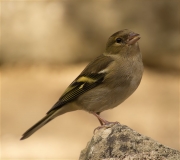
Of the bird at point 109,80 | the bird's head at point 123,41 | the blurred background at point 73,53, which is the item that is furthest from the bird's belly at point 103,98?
the blurred background at point 73,53

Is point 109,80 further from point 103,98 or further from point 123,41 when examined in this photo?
point 123,41

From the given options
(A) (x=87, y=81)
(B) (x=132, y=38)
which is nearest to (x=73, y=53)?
(A) (x=87, y=81)

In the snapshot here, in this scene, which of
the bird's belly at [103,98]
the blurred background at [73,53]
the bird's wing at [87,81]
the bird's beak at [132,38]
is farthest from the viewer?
the blurred background at [73,53]

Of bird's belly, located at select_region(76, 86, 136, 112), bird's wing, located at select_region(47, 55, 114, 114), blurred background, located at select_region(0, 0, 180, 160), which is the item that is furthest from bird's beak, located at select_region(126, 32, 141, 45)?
blurred background, located at select_region(0, 0, 180, 160)

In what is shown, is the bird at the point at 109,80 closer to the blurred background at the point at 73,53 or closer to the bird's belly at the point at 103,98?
the bird's belly at the point at 103,98

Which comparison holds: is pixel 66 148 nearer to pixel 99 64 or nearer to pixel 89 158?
pixel 99 64

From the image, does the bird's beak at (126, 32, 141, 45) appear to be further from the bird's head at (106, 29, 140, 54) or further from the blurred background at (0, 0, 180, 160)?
the blurred background at (0, 0, 180, 160)
